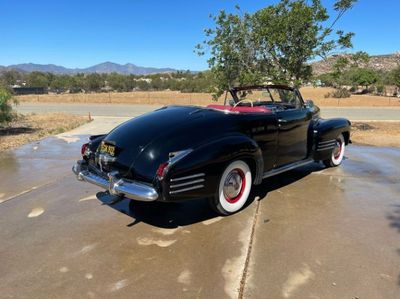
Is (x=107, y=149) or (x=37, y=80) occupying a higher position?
(x=37, y=80)

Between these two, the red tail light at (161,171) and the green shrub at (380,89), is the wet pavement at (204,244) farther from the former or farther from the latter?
the green shrub at (380,89)

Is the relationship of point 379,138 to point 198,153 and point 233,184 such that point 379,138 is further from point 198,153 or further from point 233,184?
point 198,153

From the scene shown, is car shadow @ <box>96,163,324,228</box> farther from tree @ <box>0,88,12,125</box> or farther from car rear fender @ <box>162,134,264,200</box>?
tree @ <box>0,88,12,125</box>

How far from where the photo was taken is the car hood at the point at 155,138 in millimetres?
3834

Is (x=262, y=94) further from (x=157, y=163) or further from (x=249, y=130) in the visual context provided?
(x=157, y=163)

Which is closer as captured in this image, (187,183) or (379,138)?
(187,183)

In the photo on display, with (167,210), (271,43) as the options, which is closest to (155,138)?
(167,210)

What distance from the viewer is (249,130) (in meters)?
4.54

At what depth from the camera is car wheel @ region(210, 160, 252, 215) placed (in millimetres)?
4168

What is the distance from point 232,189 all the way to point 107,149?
5.09 ft

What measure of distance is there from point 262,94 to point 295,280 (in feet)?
12.2

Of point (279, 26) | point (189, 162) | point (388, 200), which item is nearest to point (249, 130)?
point (189, 162)

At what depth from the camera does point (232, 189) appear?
4.44 m

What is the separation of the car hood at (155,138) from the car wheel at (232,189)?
1.70 ft
